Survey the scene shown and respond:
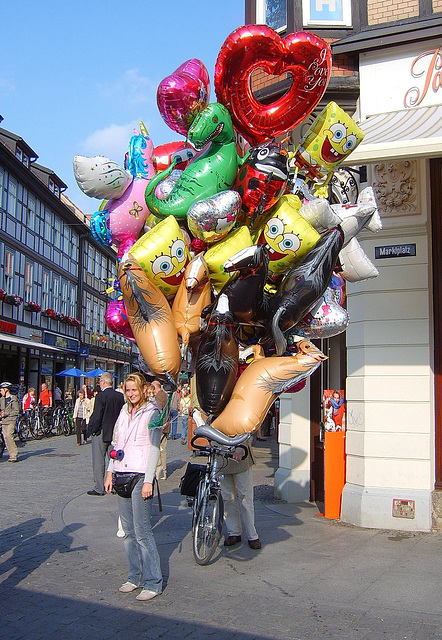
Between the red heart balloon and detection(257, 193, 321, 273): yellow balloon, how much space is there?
93 cm

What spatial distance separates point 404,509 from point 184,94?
5.45m

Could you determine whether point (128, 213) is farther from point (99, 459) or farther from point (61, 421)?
point (61, 421)

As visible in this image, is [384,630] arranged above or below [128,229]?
below

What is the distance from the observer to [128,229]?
207 inches

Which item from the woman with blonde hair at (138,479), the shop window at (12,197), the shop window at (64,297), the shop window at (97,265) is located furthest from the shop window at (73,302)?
the woman with blonde hair at (138,479)

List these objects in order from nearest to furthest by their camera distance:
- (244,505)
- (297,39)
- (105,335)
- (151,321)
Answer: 1. (151,321)
2. (297,39)
3. (244,505)
4. (105,335)

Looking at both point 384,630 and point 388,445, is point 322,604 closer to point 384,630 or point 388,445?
point 384,630

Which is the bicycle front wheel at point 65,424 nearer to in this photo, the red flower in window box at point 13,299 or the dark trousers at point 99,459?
the red flower in window box at point 13,299

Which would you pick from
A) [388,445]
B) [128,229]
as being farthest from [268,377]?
[388,445]

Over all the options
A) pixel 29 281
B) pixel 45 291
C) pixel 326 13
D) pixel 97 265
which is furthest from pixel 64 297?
pixel 326 13

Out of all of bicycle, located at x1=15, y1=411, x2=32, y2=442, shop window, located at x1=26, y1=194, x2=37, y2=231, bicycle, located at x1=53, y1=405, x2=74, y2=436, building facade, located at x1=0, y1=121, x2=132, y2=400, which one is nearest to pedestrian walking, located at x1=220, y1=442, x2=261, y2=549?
bicycle, located at x1=15, y1=411, x2=32, y2=442

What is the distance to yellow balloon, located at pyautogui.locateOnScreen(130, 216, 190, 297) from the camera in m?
4.45

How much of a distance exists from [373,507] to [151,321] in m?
4.56

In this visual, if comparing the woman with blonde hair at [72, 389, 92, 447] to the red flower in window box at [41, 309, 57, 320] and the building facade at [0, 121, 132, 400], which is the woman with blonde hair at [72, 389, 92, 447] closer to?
the building facade at [0, 121, 132, 400]
